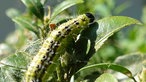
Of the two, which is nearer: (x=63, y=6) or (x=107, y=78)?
(x=107, y=78)

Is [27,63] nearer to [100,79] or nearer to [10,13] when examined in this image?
[100,79]

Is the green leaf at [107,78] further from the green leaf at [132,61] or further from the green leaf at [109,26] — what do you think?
the green leaf at [132,61]

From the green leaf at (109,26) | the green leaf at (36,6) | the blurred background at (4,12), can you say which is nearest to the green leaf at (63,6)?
the green leaf at (36,6)

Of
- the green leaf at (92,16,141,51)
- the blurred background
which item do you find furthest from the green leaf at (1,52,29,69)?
the blurred background

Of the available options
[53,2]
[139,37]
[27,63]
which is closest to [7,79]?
[27,63]

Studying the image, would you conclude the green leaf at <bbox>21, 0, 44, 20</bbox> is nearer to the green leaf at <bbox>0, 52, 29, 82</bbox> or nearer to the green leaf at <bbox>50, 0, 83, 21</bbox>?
the green leaf at <bbox>50, 0, 83, 21</bbox>

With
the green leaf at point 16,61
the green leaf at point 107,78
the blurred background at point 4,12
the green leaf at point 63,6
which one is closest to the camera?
the green leaf at point 107,78

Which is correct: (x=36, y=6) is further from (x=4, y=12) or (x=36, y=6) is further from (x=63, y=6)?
(x=4, y=12)

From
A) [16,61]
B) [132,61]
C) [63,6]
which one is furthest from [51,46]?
[132,61]
